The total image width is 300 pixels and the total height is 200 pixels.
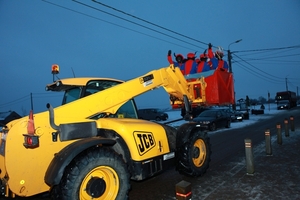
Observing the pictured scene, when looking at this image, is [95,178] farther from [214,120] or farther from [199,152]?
[214,120]

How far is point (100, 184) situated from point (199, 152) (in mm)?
2930

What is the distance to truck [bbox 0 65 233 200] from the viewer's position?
9.86 ft

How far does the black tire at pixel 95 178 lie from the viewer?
303cm

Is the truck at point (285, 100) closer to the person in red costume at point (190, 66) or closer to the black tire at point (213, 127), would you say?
the black tire at point (213, 127)

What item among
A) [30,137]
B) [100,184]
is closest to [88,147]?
[100,184]

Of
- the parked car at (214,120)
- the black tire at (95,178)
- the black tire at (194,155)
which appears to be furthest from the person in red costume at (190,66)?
the parked car at (214,120)

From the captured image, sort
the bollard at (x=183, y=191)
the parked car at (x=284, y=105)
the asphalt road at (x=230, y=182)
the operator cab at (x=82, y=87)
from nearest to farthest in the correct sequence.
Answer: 1. the bollard at (x=183, y=191)
2. the operator cab at (x=82, y=87)
3. the asphalt road at (x=230, y=182)
4. the parked car at (x=284, y=105)

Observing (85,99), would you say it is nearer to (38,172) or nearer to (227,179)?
(38,172)

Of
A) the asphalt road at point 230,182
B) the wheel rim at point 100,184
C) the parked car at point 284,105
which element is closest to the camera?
the wheel rim at point 100,184

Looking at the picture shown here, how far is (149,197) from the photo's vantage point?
4355 millimetres

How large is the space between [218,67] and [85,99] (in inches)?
153

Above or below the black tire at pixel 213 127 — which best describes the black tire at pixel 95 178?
above

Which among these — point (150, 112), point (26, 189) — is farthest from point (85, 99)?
point (150, 112)

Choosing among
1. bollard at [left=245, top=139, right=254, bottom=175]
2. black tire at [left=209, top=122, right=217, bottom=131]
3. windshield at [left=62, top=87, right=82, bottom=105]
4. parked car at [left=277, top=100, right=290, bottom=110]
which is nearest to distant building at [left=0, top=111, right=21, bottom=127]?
windshield at [left=62, top=87, right=82, bottom=105]
